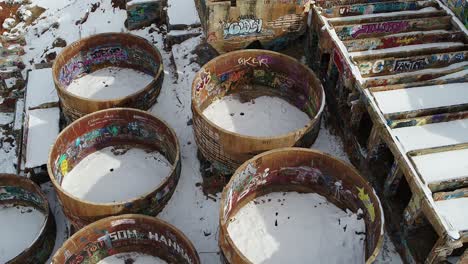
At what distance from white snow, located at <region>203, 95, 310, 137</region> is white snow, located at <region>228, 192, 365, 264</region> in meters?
3.58

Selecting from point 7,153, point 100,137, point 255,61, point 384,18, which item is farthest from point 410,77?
point 7,153

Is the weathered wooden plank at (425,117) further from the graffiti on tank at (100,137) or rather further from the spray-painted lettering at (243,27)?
the graffiti on tank at (100,137)

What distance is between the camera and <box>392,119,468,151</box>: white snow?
58.1 ft

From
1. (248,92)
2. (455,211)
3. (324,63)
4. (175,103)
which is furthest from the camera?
(175,103)

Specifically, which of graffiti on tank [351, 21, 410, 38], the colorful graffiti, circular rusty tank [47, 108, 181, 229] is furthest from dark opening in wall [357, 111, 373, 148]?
circular rusty tank [47, 108, 181, 229]

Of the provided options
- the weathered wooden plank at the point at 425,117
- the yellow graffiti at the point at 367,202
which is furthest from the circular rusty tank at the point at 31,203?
the weathered wooden plank at the point at 425,117

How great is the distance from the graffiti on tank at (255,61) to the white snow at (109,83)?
562 cm

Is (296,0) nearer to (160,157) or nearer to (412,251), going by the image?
(160,157)

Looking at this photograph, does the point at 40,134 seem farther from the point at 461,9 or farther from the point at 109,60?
the point at 461,9

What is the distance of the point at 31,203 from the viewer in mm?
22047

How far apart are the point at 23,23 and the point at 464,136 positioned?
91.0 ft

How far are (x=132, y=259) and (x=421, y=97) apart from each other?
42.9 ft

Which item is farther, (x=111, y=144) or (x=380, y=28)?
(x=111, y=144)

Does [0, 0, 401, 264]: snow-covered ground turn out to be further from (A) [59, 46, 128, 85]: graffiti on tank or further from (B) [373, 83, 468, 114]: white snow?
(B) [373, 83, 468, 114]: white snow
